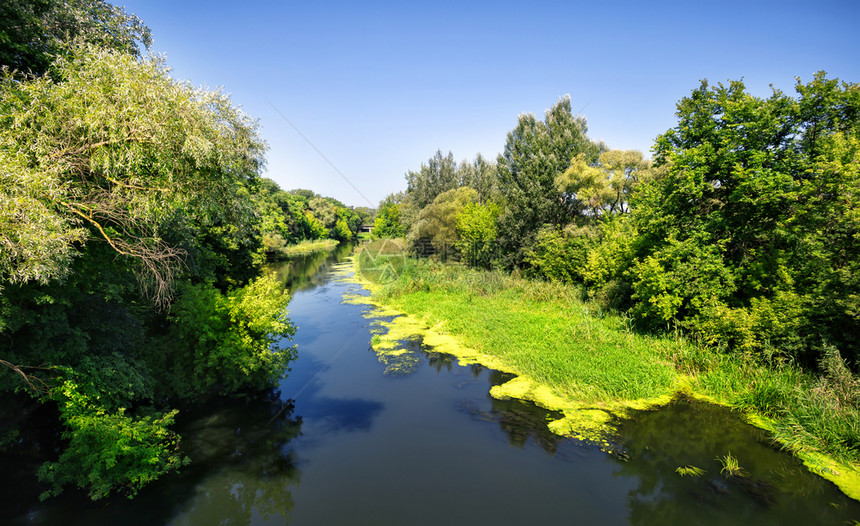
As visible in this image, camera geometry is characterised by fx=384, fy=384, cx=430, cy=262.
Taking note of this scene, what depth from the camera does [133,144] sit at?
21.9 feet

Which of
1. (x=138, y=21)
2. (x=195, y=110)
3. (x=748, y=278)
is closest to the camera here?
(x=195, y=110)

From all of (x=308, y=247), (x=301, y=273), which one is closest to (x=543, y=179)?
(x=301, y=273)

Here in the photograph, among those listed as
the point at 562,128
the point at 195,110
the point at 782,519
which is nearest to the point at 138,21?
the point at 195,110

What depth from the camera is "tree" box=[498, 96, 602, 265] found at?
88.7ft

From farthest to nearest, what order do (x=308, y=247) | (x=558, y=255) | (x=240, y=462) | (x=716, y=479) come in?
1. (x=308, y=247)
2. (x=558, y=255)
3. (x=240, y=462)
4. (x=716, y=479)

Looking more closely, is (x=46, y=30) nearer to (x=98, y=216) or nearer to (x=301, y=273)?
(x=98, y=216)

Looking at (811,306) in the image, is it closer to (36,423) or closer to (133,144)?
(133,144)

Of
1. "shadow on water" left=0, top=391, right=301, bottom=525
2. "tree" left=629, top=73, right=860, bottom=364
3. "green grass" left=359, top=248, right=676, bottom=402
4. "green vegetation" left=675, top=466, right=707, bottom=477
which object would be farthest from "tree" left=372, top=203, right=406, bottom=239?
"green vegetation" left=675, top=466, right=707, bottom=477

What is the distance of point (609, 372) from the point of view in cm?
1311

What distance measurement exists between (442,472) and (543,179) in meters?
22.2

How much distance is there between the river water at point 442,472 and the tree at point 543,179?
1742cm

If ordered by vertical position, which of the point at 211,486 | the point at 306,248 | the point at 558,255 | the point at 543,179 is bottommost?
the point at 211,486

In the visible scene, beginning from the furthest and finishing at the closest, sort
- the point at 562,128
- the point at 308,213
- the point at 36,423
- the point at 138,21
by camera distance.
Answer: the point at 308,213
the point at 562,128
the point at 138,21
the point at 36,423

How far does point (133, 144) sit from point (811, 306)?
17.0 metres
